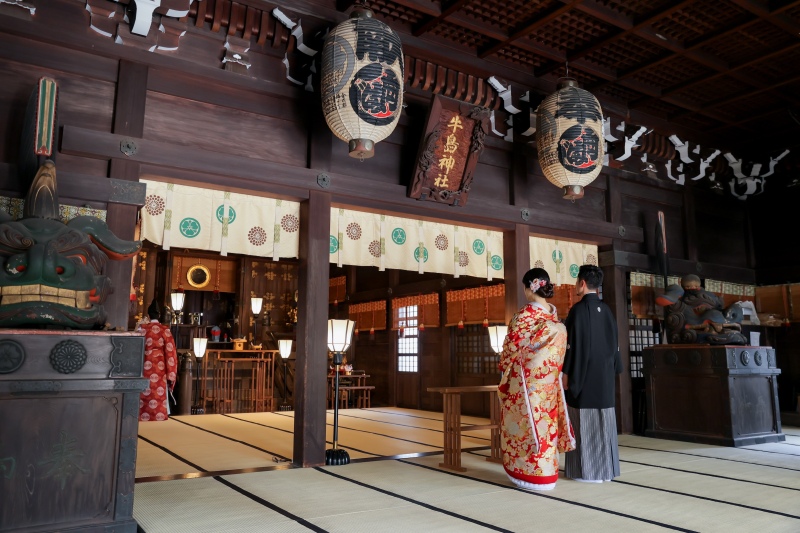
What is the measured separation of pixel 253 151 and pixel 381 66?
4.21 ft

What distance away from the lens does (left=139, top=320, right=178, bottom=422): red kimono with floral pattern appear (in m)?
8.02

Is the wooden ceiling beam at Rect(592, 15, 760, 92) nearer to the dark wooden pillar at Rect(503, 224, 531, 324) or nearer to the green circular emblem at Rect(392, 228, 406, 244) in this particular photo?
the dark wooden pillar at Rect(503, 224, 531, 324)

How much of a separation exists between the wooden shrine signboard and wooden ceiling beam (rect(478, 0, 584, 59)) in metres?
0.75

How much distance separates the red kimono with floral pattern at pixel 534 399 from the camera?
394cm

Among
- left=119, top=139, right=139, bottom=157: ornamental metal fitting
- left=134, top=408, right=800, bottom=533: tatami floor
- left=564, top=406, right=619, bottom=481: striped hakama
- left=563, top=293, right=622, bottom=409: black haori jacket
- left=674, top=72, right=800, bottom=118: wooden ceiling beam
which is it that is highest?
left=674, top=72, right=800, bottom=118: wooden ceiling beam

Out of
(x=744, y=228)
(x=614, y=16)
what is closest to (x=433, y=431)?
(x=614, y=16)

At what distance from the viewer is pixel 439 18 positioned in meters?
5.25

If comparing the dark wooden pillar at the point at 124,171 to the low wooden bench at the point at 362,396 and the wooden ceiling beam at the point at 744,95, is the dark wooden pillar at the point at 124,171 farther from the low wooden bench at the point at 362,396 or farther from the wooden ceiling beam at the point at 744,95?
the low wooden bench at the point at 362,396

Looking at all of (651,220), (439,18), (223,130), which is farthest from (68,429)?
(651,220)

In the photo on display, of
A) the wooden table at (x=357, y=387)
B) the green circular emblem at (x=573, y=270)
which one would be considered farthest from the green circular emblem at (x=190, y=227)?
the wooden table at (x=357, y=387)

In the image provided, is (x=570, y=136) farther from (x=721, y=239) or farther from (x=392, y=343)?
(x=392, y=343)

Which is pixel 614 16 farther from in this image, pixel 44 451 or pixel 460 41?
pixel 44 451

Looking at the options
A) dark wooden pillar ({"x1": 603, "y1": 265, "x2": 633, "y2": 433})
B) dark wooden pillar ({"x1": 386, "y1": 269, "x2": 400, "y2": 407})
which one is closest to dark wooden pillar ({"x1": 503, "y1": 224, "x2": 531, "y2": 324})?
dark wooden pillar ({"x1": 603, "y1": 265, "x2": 633, "y2": 433})

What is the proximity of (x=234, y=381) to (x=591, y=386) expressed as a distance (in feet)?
25.7
